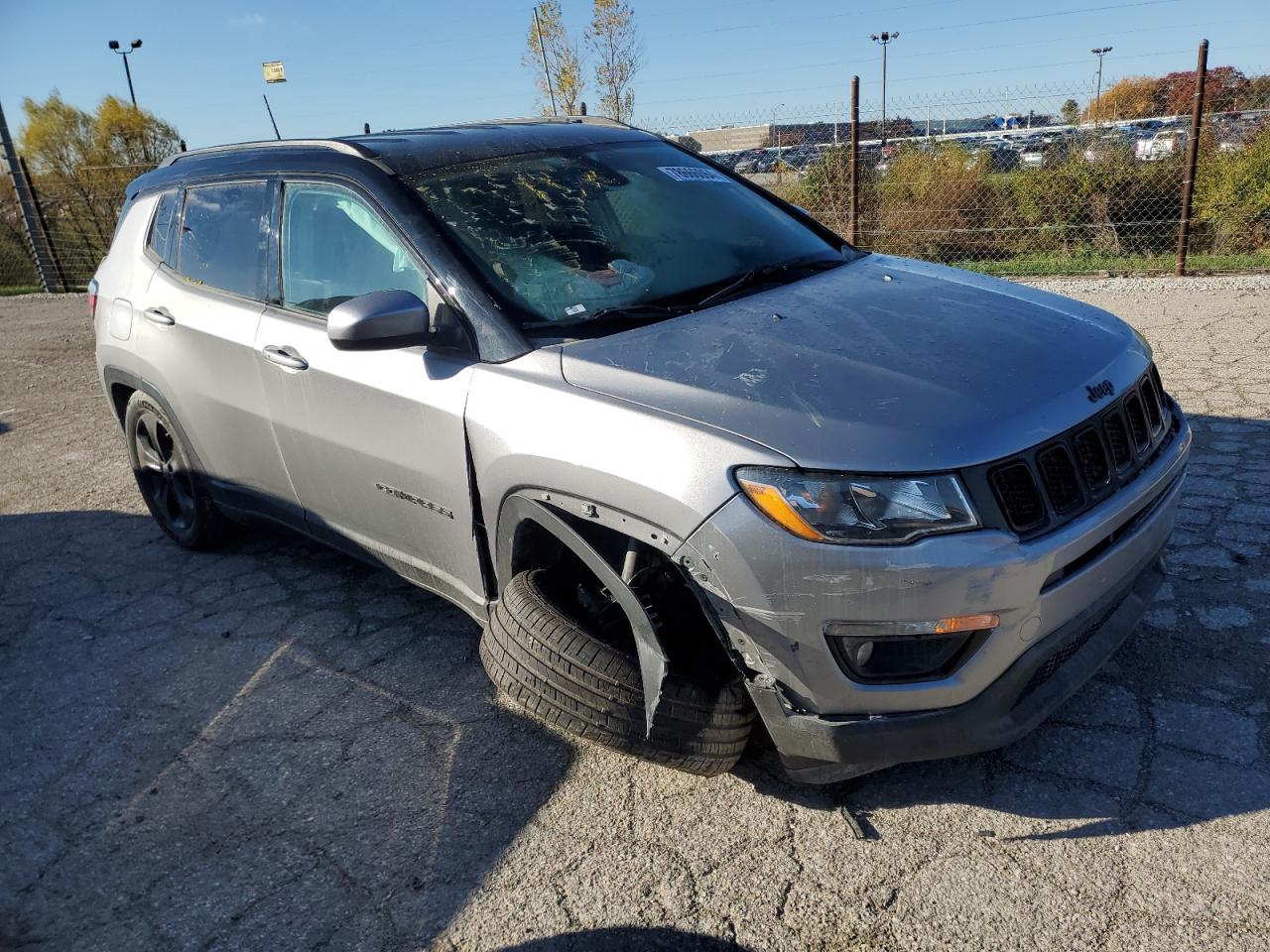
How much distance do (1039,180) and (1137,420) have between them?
416 inches

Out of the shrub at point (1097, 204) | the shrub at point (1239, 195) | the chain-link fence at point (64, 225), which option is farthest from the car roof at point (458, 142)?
the chain-link fence at point (64, 225)

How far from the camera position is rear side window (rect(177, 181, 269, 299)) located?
3.66 m

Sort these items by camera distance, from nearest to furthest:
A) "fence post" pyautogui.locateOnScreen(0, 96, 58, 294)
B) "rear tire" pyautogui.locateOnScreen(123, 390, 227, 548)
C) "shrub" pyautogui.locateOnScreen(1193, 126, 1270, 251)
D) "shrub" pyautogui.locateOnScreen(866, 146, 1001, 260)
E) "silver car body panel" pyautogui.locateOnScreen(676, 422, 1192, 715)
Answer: "silver car body panel" pyautogui.locateOnScreen(676, 422, 1192, 715) < "rear tire" pyautogui.locateOnScreen(123, 390, 227, 548) < "shrub" pyautogui.locateOnScreen(1193, 126, 1270, 251) < "shrub" pyautogui.locateOnScreen(866, 146, 1001, 260) < "fence post" pyautogui.locateOnScreen(0, 96, 58, 294)

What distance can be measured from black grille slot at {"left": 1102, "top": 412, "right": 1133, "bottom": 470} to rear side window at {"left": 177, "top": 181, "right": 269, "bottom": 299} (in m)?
2.91

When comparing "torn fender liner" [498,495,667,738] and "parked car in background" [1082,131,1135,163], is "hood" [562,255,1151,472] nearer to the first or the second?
"torn fender liner" [498,495,667,738]

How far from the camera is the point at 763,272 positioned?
325 centimetres

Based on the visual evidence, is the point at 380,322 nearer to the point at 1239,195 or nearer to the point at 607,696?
the point at 607,696

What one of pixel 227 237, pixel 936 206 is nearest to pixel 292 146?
pixel 227 237

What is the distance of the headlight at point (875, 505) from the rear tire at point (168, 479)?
312 cm

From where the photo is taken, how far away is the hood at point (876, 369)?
2.20 meters

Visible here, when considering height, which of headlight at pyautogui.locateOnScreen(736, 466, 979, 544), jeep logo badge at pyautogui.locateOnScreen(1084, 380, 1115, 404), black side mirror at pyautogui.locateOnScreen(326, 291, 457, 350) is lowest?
headlight at pyautogui.locateOnScreen(736, 466, 979, 544)

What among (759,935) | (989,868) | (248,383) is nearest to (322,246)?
(248,383)

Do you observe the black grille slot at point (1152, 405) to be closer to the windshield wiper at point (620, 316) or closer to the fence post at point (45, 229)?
the windshield wiper at point (620, 316)

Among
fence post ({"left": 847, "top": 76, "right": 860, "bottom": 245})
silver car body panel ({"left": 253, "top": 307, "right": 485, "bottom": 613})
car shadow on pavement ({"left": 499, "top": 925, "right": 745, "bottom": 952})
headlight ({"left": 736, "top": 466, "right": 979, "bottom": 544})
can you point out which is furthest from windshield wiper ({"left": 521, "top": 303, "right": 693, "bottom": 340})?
fence post ({"left": 847, "top": 76, "right": 860, "bottom": 245})
